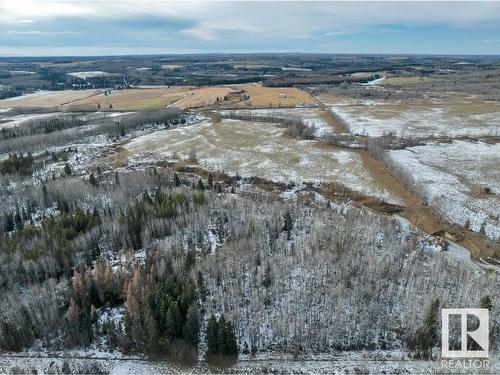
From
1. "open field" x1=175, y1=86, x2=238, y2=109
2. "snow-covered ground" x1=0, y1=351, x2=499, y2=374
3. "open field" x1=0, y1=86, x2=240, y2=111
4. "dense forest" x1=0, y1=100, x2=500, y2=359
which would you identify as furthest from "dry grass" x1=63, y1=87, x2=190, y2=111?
"snow-covered ground" x1=0, y1=351, x2=499, y2=374

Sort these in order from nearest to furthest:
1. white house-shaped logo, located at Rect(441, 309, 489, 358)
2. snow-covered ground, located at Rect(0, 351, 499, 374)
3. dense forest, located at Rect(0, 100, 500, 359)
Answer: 1. snow-covered ground, located at Rect(0, 351, 499, 374)
2. white house-shaped logo, located at Rect(441, 309, 489, 358)
3. dense forest, located at Rect(0, 100, 500, 359)

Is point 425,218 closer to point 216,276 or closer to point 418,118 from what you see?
point 216,276

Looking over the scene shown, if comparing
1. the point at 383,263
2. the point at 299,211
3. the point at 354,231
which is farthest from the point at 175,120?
the point at 383,263

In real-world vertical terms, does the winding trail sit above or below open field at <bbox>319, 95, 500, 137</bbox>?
below

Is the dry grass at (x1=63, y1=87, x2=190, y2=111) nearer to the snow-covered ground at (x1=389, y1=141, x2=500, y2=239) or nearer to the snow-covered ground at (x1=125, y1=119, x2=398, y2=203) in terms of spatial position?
the snow-covered ground at (x1=125, y1=119, x2=398, y2=203)

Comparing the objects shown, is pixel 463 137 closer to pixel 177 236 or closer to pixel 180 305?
pixel 177 236

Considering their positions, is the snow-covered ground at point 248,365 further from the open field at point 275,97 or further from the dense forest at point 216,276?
the open field at point 275,97

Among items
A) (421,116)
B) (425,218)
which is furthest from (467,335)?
(421,116)
